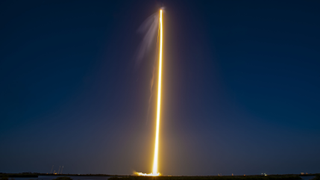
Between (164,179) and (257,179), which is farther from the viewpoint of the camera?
(257,179)

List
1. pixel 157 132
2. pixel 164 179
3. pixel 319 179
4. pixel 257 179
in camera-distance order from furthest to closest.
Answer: pixel 257 179, pixel 164 179, pixel 319 179, pixel 157 132

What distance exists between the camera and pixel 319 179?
52.9m

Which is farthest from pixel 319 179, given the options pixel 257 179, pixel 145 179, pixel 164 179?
pixel 145 179

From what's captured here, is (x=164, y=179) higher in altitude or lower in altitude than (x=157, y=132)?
lower

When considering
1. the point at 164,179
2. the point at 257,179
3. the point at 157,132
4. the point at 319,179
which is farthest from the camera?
the point at 257,179

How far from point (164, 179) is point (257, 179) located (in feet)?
96.6

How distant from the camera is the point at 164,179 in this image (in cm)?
5719

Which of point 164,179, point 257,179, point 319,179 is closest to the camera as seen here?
point 319,179

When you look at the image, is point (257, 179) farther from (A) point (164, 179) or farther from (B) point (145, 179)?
(B) point (145, 179)

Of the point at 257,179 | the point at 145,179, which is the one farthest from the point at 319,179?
the point at 145,179

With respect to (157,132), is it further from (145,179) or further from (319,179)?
(319,179)

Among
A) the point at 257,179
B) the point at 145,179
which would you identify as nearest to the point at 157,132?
the point at 145,179

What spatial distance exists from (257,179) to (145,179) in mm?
34846

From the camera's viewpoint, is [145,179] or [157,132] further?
[145,179]
